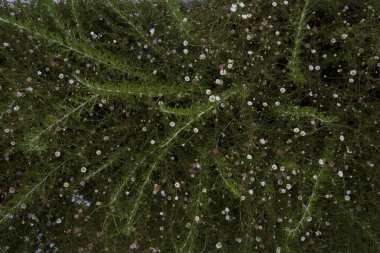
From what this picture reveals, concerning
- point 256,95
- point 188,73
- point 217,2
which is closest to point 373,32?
point 256,95

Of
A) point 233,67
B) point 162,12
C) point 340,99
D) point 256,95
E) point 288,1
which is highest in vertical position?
point 162,12

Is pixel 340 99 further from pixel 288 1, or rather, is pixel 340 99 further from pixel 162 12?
pixel 162 12

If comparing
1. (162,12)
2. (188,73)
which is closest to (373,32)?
(188,73)

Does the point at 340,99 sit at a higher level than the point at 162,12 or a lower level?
lower

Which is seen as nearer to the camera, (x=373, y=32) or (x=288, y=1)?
(x=373, y=32)

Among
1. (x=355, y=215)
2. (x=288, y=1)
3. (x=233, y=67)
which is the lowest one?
(x=355, y=215)

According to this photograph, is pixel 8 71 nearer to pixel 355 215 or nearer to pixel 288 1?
pixel 288 1
